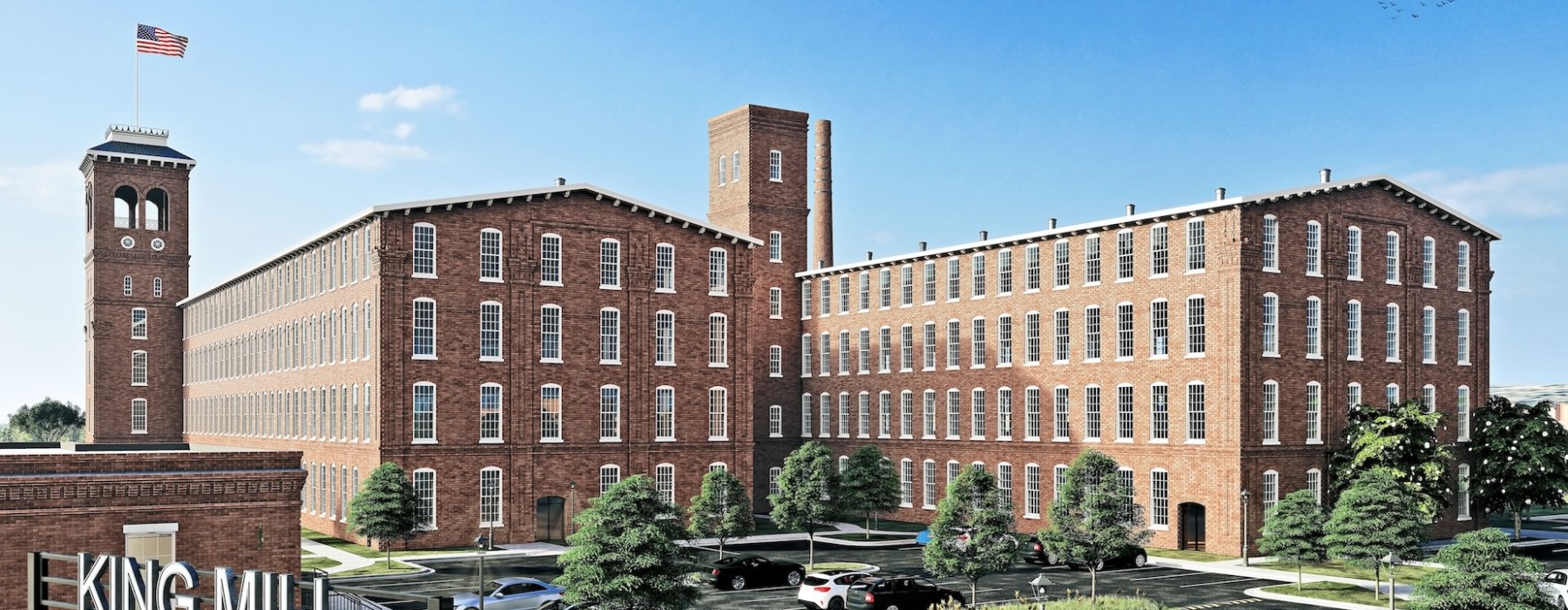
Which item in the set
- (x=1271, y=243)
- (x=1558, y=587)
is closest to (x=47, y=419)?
(x=1271, y=243)

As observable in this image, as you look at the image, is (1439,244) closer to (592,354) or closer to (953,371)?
(953,371)

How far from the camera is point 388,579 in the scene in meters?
51.2

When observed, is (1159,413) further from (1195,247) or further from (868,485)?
(868,485)

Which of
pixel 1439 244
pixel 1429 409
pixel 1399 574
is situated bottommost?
pixel 1399 574

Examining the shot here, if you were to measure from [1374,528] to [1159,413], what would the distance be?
55.4 ft

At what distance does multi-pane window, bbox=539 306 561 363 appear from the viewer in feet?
218

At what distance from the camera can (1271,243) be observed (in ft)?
202

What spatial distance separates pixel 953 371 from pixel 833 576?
107 feet

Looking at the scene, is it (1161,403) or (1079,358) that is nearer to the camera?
(1161,403)

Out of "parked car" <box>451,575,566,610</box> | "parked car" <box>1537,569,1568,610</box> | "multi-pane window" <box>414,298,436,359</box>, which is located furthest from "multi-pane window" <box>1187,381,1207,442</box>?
"multi-pane window" <box>414,298,436,359</box>

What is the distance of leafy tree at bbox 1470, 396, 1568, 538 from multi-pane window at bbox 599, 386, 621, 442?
130 feet

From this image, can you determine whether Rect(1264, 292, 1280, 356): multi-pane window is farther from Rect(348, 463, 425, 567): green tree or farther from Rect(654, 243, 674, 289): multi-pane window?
Rect(348, 463, 425, 567): green tree

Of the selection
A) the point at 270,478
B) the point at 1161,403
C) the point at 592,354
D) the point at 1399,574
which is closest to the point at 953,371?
the point at 1161,403

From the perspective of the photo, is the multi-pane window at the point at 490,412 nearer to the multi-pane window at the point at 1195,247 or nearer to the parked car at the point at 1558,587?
the multi-pane window at the point at 1195,247
